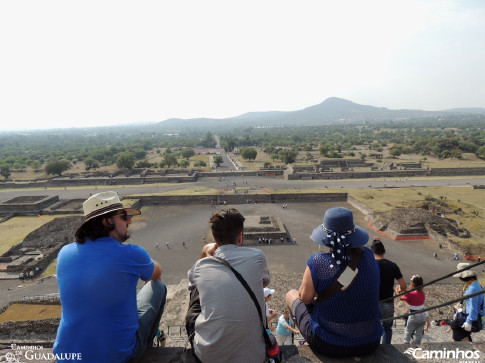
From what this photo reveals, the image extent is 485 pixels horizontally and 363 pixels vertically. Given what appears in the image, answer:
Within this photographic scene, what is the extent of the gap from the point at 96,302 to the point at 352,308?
6.31 ft

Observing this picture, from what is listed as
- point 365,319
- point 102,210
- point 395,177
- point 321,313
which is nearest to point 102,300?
point 102,210

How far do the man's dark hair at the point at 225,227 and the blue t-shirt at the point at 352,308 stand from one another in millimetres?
758

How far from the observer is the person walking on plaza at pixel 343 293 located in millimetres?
2156

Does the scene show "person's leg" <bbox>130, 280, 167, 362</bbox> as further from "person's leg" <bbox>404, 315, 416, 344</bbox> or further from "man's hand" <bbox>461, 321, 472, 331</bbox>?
"man's hand" <bbox>461, 321, 472, 331</bbox>

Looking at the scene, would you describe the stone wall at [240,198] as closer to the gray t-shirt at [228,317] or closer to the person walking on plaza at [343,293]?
the person walking on plaza at [343,293]

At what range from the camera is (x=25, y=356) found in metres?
2.81

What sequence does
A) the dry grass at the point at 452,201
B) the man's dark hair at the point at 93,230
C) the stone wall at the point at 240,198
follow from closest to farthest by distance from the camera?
the man's dark hair at the point at 93,230 → the dry grass at the point at 452,201 → the stone wall at the point at 240,198

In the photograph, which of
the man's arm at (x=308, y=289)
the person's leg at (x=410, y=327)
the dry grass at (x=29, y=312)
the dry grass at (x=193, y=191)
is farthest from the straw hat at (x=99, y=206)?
the dry grass at (x=193, y=191)

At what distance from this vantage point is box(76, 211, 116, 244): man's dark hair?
2.11 meters

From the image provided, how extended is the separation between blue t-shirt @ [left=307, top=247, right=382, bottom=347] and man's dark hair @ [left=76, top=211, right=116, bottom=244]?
177 cm

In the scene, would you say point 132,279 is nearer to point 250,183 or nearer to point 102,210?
point 102,210

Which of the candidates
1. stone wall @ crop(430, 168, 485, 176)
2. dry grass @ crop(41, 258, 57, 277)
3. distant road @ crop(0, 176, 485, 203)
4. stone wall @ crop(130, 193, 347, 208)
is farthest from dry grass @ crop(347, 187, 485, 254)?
dry grass @ crop(41, 258, 57, 277)

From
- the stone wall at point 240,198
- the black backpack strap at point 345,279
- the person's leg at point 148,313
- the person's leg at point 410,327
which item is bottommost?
the stone wall at point 240,198

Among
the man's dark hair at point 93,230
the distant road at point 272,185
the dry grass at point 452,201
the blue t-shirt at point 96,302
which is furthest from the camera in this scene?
the distant road at point 272,185
